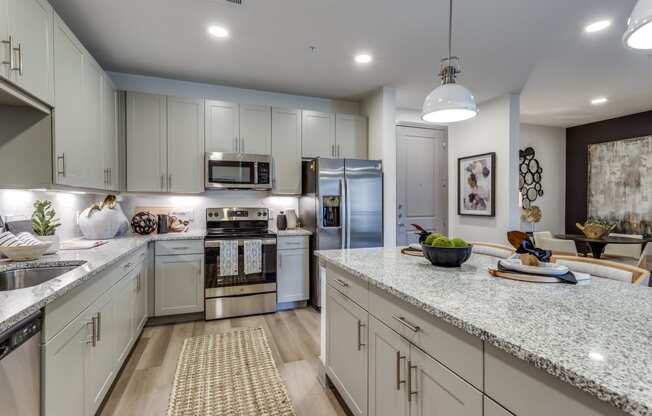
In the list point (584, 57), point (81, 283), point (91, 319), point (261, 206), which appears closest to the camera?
point (81, 283)

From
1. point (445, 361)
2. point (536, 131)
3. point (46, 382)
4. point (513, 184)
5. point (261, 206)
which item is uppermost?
point (536, 131)

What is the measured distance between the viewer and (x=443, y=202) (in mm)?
4977

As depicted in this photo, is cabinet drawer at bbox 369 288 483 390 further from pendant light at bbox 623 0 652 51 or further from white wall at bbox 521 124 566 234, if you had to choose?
white wall at bbox 521 124 566 234

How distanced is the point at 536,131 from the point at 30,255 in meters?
7.12

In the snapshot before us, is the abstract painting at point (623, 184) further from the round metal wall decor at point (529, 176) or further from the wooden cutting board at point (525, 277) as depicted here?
the wooden cutting board at point (525, 277)

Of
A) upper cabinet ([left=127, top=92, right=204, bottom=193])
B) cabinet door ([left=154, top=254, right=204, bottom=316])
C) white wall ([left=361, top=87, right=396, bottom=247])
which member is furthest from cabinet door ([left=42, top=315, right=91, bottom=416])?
white wall ([left=361, top=87, right=396, bottom=247])

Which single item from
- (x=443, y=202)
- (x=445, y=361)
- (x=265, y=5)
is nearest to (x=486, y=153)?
(x=443, y=202)

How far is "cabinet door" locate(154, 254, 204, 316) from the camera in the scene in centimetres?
313

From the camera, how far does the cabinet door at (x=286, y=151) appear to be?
3.82 meters

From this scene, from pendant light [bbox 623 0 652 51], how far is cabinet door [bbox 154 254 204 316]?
11.0 ft

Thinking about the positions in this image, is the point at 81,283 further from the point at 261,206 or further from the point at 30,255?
the point at 261,206

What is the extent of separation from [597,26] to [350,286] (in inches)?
114

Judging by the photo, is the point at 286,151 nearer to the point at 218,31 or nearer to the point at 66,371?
the point at 218,31

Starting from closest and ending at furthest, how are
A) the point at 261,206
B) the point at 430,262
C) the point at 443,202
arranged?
the point at 430,262 < the point at 261,206 < the point at 443,202
